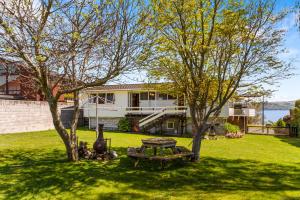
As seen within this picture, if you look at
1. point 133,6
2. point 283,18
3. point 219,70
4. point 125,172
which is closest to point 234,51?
point 219,70

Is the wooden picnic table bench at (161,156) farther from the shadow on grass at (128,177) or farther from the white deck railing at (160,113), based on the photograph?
the white deck railing at (160,113)

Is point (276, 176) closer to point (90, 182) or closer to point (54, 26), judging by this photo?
point (90, 182)

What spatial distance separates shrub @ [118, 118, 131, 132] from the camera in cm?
2828

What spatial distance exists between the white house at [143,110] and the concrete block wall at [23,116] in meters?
4.03

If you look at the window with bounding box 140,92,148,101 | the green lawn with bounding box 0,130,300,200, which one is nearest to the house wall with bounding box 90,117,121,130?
the window with bounding box 140,92,148,101

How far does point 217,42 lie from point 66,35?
6.00 metres

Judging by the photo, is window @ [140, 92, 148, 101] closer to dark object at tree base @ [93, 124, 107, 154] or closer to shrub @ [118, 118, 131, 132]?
shrub @ [118, 118, 131, 132]

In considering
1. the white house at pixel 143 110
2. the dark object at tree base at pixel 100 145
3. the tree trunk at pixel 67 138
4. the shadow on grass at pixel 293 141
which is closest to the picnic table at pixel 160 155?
the dark object at tree base at pixel 100 145

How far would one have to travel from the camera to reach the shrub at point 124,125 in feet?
92.8

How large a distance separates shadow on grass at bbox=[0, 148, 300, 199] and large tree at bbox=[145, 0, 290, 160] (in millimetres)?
2244

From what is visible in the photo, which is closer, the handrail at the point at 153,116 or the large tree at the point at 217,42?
the large tree at the point at 217,42

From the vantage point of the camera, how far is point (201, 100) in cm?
1209

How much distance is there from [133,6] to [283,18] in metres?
6.10

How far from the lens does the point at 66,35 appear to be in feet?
27.5
